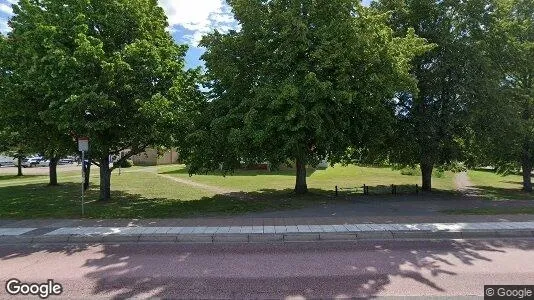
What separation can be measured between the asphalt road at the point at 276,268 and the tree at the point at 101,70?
638 centimetres

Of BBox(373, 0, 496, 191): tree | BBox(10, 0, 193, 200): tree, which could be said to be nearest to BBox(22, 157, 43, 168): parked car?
BBox(10, 0, 193, 200): tree

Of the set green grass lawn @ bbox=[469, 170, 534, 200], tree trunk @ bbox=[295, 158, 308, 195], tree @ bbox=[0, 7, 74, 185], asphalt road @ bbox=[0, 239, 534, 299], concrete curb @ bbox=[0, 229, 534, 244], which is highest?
tree @ bbox=[0, 7, 74, 185]

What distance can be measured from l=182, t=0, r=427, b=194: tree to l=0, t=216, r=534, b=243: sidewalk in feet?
13.3

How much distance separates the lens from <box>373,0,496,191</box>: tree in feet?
63.4

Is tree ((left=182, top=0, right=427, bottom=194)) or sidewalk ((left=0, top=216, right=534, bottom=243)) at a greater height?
tree ((left=182, top=0, right=427, bottom=194))

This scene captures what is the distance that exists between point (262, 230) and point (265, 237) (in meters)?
0.58

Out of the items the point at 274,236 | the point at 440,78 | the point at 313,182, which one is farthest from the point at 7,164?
the point at 274,236

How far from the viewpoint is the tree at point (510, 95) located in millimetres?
19672

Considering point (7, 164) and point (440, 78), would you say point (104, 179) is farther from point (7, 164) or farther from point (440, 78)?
point (7, 164)

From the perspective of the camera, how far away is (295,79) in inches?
566

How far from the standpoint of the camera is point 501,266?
723cm

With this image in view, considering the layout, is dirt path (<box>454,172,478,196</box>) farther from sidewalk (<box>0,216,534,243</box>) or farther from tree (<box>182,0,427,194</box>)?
sidewalk (<box>0,216,534,243</box>)

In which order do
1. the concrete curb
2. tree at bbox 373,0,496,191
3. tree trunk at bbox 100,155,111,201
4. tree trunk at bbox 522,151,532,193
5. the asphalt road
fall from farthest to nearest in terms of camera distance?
tree trunk at bbox 522,151,532,193, tree at bbox 373,0,496,191, tree trunk at bbox 100,155,111,201, the concrete curb, the asphalt road

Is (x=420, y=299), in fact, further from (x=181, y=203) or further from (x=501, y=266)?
(x=181, y=203)
